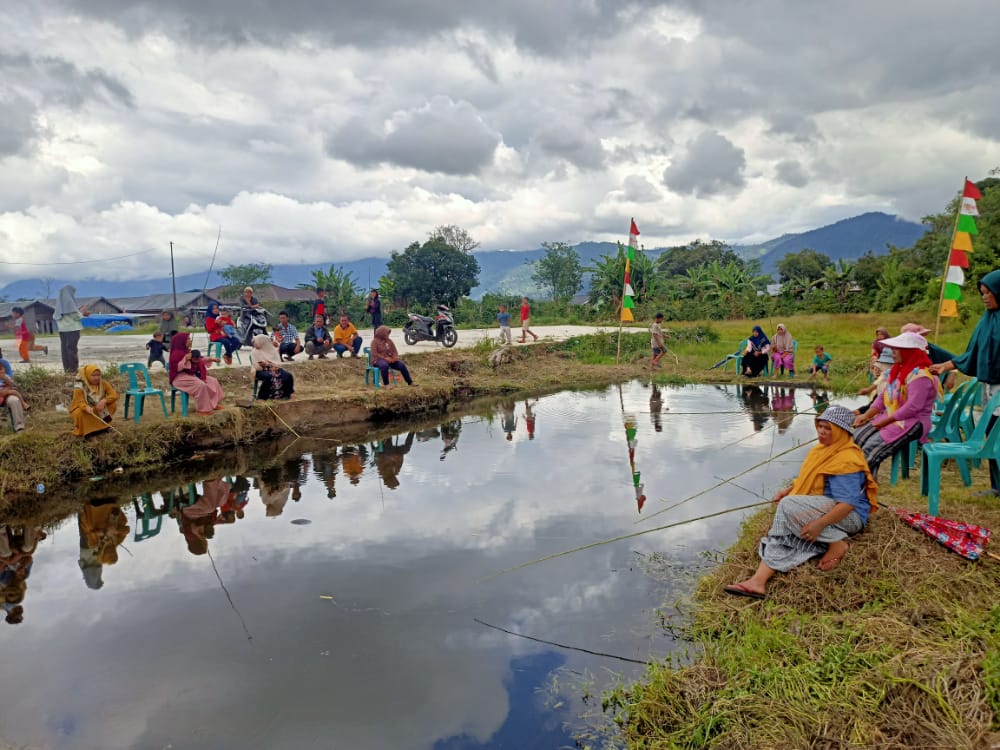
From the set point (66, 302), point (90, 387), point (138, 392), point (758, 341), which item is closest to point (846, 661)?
point (90, 387)

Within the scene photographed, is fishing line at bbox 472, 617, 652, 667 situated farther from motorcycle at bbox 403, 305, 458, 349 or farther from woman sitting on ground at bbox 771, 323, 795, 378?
motorcycle at bbox 403, 305, 458, 349

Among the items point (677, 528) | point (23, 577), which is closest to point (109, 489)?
point (23, 577)

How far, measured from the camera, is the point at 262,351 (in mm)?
9797

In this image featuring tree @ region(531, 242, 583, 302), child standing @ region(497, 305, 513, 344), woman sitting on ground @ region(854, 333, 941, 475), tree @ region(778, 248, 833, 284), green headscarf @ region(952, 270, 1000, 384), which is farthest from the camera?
tree @ region(531, 242, 583, 302)

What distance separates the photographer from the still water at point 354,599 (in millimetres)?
3395

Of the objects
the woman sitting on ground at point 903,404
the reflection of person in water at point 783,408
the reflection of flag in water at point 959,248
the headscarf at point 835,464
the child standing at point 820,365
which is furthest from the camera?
the child standing at point 820,365

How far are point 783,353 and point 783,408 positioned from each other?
3.38 meters

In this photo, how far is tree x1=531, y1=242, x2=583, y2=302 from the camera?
167 feet

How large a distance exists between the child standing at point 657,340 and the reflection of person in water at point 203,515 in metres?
11.0

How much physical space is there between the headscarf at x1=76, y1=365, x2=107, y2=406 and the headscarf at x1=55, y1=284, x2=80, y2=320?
3373 mm

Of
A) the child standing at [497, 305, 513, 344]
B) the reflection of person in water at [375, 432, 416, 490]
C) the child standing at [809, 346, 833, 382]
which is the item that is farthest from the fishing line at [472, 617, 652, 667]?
the child standing at [497, 305, 513, 344]

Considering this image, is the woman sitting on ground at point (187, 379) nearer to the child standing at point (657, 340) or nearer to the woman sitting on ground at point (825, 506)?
the woman sitting on ground at point (825, 506)

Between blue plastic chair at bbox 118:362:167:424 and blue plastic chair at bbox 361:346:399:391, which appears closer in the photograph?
blue plastic chair at bbox 118:362:167:424

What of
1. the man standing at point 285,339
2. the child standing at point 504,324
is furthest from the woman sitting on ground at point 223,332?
the child standing at point 504,324
